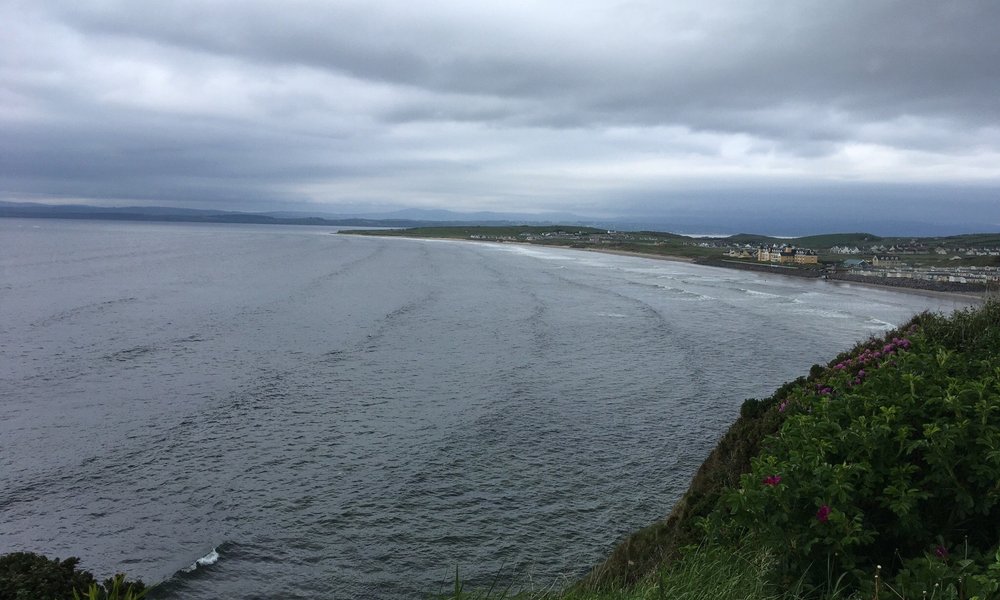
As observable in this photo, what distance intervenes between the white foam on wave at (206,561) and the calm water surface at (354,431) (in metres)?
0.05

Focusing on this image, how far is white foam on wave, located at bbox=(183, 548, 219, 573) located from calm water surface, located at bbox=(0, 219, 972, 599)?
0.17 feet

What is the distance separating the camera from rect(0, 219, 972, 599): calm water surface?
12.3m

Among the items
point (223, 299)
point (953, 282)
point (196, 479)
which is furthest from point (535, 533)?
point (953, 282)

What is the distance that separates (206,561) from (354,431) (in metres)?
7.04

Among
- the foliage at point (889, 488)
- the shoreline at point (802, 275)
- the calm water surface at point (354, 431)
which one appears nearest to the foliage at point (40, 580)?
the calm water surface at point (354, 431)

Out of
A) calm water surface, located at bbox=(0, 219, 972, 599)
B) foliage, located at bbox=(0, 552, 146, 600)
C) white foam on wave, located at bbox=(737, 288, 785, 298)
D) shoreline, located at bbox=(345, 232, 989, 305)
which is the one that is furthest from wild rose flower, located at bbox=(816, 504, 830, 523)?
white foam on wave, located at bbox=(737, 288, 785, 298)

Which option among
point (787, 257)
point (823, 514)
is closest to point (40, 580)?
point (823, 514)

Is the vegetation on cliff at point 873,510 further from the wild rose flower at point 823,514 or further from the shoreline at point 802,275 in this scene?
the shoreline at point 802,275

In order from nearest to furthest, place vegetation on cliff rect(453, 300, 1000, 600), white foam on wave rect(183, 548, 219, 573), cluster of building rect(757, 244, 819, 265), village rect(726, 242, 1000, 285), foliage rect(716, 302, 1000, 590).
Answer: vegetation on cliff rect(453, 300, 1000, 600), foliage rect(716, 302, 1000, 590), white foam on wave rect(183, 548, 219, 573), village rect(726, 242, 1000, 285), cluster of building rect(757, 244, 819, 265)

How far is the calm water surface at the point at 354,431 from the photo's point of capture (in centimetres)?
1227

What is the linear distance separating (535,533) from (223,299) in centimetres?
3958

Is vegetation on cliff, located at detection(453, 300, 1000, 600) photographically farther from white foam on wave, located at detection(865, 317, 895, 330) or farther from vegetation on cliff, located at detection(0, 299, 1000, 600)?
white foam on wave, located at detection(865, 317, 895, 330)

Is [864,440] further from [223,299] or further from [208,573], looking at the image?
[223,299]

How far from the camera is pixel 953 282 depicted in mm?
73188
